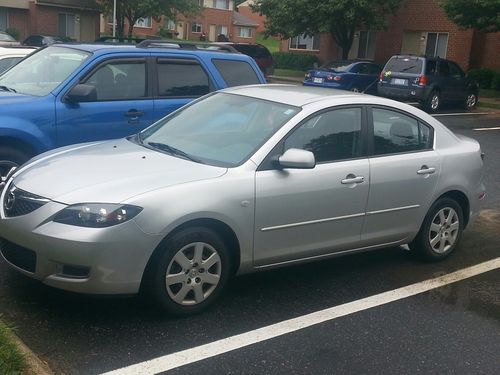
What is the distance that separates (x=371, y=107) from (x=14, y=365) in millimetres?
3427

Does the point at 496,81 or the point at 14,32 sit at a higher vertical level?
the point at 14,32

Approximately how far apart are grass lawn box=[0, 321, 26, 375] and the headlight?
0.78 meters

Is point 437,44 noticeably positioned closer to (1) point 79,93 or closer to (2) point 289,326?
(1) point 79,93

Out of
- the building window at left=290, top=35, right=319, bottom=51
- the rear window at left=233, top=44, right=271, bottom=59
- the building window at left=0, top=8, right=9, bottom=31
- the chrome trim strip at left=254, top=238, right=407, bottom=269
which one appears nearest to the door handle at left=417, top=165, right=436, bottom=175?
the chrome trim strip at left=254, top=238, right=407, bottom=269

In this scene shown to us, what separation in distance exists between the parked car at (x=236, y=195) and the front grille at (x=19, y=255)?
12 mm

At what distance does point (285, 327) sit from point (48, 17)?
1449 inches

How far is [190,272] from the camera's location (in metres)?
4.28

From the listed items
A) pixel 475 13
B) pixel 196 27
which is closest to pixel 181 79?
pixel 475 13

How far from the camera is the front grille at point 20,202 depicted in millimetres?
4094

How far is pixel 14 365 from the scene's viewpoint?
333 centimetres

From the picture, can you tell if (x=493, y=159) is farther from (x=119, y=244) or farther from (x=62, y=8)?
(x=62, y=8)

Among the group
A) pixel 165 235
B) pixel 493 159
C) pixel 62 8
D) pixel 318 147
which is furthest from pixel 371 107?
pixel 62 8

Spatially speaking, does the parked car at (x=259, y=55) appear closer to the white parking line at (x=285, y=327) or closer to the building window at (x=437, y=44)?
the building window at (x=437, y=44)

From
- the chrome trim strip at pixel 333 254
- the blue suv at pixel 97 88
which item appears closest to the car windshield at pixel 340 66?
the blue suv at pixel 97 88
